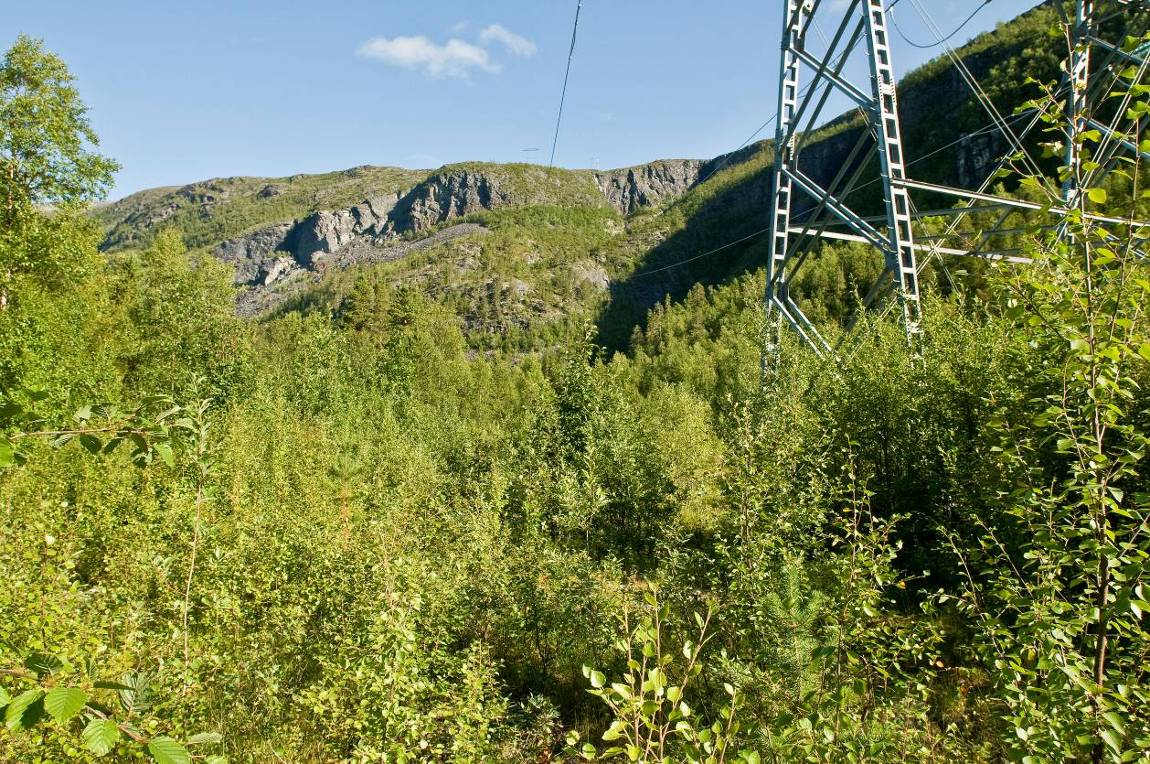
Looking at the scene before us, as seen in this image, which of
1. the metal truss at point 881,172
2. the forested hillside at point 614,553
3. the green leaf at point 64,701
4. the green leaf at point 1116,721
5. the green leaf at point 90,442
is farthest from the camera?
the metal truss at point 881,172

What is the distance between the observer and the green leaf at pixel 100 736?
120 centimetres

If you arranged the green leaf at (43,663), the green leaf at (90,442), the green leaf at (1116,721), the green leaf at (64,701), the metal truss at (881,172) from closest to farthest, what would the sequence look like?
the green leaf at (64,701), the green leaf at (43,663), the green leaf at (90,442), the green leaf at (1116,721), the metal truss at (881,172)

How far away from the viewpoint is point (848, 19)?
8414 mm

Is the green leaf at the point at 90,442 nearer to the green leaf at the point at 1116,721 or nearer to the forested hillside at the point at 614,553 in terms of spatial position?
the forested hillside at the point at 614,553

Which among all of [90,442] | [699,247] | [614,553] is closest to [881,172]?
[614,553]

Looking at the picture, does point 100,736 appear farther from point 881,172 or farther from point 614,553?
point 881,172

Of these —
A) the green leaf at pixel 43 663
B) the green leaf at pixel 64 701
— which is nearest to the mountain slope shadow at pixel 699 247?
the green leaf at pixel 43 663

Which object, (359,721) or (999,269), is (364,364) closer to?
(359,721)

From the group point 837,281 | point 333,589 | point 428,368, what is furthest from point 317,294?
point 333,589

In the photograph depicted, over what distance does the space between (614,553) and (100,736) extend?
6.73m

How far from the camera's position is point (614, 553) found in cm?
763

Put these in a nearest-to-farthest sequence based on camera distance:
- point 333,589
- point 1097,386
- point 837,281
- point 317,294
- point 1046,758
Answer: point 1046,758
point 1097,386
point 333,589
point 837,281
point 317,294

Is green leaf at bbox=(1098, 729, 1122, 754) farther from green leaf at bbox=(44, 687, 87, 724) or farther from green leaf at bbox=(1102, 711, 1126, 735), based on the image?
green leaf at bbox=(44, 687, 87, 724)

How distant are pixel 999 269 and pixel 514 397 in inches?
1626
